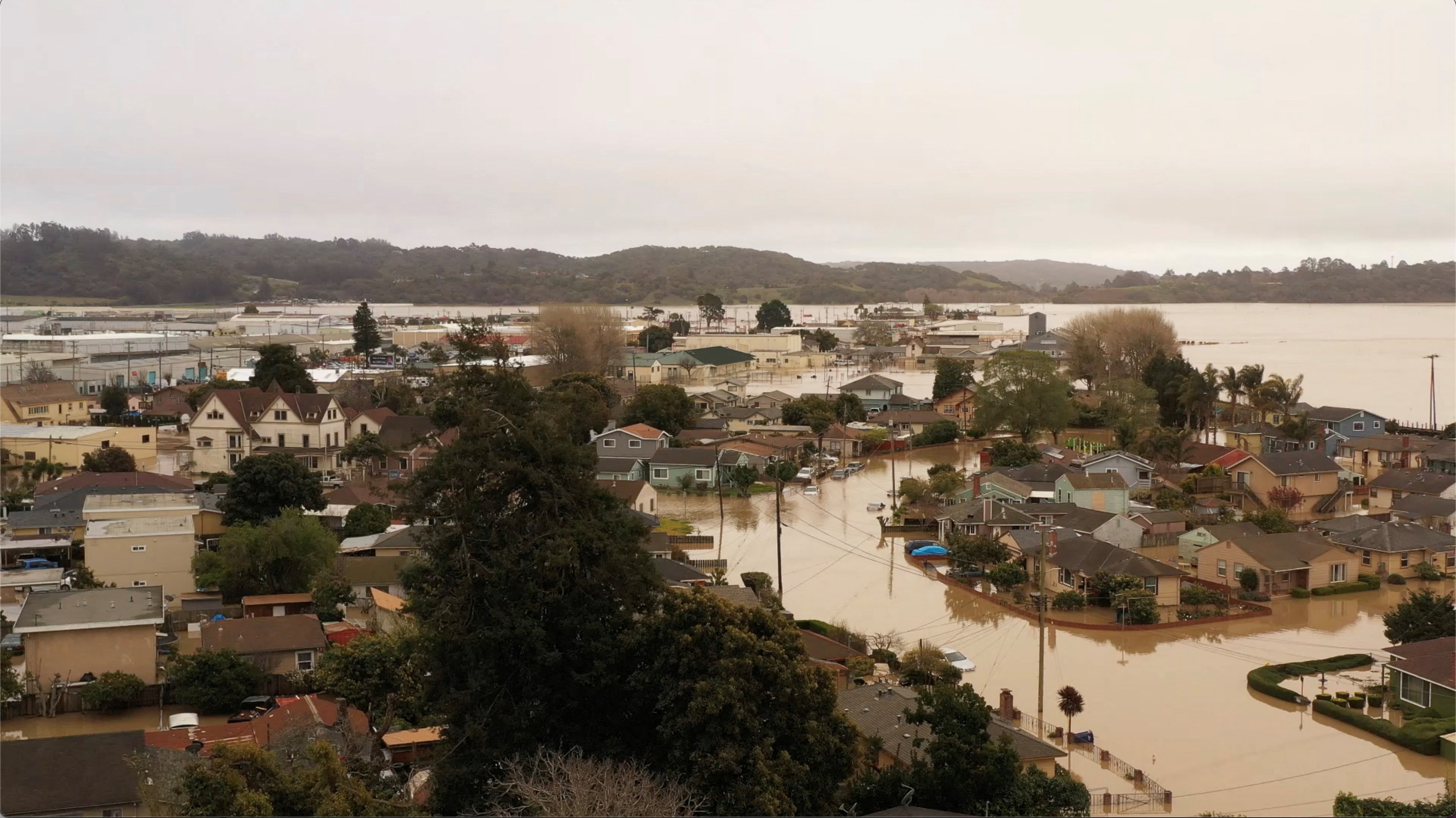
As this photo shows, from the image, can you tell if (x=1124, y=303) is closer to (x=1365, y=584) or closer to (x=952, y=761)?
(x=1365, y=584)

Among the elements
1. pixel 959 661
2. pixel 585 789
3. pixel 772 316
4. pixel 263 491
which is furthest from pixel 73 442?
pixel 772 316

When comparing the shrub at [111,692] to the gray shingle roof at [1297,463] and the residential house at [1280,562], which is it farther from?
the gray shingle roof at [1297,463]

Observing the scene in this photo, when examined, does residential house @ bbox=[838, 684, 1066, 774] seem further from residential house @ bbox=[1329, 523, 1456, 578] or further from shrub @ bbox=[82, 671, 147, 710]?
residential house @ bbox=[1329, 523, 1456, 578]

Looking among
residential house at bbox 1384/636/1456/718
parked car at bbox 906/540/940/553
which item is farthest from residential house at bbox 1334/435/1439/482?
residential house at bbox 1384/636/1456/718

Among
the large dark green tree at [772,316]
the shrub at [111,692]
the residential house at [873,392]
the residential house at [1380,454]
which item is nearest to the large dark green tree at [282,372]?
the residential house at [873,392]

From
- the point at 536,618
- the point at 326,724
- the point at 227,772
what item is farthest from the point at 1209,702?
the point at 227,772
